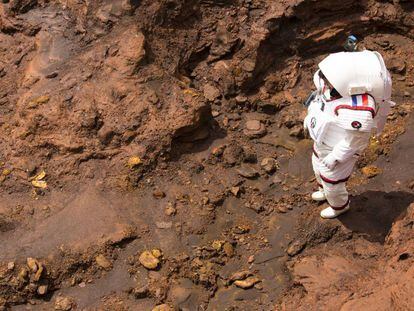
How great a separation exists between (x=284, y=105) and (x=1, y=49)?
10.6ft

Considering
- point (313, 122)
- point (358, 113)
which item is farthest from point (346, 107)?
point (313, 122)

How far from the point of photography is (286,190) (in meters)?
5.42

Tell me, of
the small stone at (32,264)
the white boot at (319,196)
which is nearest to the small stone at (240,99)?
the white boot at (319,196)

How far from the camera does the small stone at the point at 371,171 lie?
17.9ft

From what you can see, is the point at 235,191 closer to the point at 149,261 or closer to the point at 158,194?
the point at 158,194

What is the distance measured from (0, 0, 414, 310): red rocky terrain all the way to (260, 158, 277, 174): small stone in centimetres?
3

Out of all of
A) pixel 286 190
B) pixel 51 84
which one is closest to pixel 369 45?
pixel 286 190

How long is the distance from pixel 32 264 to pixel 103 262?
0.58m

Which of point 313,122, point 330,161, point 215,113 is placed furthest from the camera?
point 215,113

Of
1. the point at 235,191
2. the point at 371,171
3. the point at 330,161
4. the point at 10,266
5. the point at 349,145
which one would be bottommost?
the point at 371,171

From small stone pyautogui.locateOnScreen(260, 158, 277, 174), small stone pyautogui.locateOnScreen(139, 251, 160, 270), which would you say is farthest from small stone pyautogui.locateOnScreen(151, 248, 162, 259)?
small stone pyautogui.locateOnScreen(260, 158, 277, 174)

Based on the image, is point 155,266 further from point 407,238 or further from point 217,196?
point 407,238

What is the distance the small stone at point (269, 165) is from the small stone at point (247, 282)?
1.28 metres

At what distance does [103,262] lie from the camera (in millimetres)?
4719
